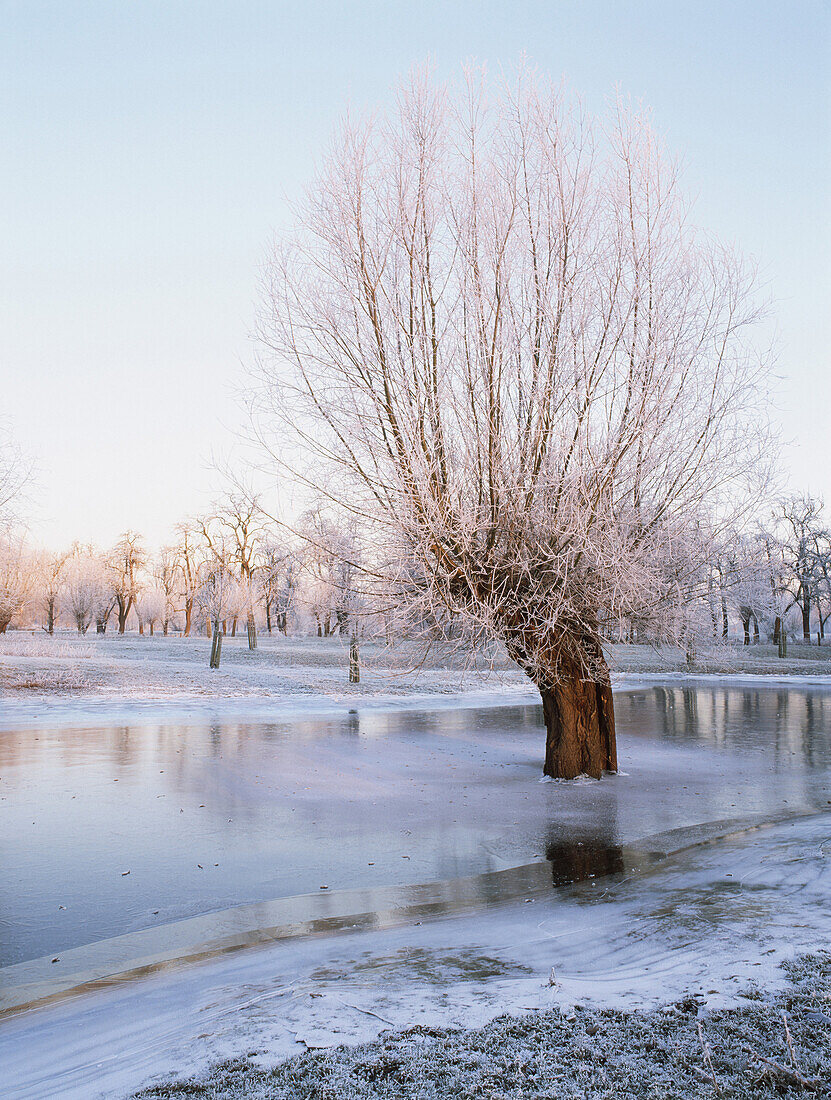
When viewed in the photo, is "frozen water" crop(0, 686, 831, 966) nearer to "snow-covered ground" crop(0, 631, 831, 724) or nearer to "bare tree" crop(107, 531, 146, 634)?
"snow-covered ground" crop(0, 631, 831, 724)

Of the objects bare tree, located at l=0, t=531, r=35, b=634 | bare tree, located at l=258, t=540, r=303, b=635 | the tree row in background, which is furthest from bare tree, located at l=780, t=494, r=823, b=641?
bare tree, located at l=0, t=531, r=35, b=634

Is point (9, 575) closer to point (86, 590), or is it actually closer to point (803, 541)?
point (86, 590)

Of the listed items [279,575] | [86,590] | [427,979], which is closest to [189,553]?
[86,590]

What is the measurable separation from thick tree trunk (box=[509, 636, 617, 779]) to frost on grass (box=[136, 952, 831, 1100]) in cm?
699

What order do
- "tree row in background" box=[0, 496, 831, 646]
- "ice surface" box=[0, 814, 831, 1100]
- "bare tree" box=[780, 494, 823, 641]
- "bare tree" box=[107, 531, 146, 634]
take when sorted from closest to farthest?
1. "ice surface" box=[0, 814, 831, 1100]
2. "tree row in background" box=[0, 496, 831, 646]
3. "bare tree" box=[780, 494, 823, 641]
4. "bare tree" box=[107, 531, 146, 634]

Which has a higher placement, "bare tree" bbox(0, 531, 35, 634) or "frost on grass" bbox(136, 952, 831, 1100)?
"bare tree" bbox(0, 531, 35, 634)

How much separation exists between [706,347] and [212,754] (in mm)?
9815

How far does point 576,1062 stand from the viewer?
3.10 metres

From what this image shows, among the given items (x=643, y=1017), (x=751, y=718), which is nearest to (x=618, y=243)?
(x=643, y=1017)

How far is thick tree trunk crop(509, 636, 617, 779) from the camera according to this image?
10.6m

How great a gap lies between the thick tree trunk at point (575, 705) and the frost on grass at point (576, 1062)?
699 cm

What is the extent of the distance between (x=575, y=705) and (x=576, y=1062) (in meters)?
8.04

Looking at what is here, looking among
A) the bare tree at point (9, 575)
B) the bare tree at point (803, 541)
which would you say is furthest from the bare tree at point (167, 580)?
the bare tree at point (803, 541)

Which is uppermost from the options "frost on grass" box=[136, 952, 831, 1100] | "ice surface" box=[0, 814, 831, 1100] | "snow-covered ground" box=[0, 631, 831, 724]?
"frost on grass" box=[136, 952, 831, 1100]
